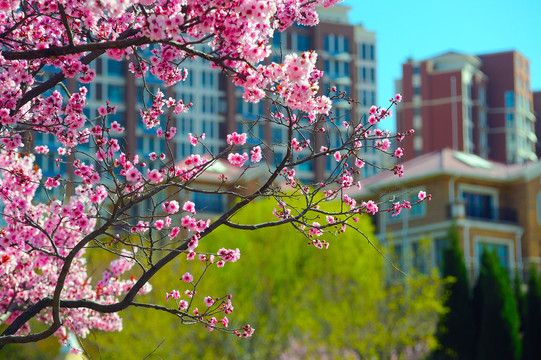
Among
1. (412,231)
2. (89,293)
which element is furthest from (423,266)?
(89,293)

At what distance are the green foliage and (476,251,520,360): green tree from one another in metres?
1.96

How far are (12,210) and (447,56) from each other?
245 feet

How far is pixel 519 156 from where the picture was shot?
88000mm

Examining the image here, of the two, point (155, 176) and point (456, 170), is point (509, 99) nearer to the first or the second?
point (456, 170)

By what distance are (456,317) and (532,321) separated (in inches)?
107

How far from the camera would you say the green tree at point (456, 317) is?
114ft

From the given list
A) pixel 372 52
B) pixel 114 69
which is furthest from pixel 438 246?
pixel 372 52

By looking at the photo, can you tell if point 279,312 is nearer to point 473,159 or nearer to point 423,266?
point 423,266

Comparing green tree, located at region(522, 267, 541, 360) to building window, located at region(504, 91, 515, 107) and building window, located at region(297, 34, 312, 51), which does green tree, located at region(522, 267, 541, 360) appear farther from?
building window, located at region(504, 91, 515, 107)

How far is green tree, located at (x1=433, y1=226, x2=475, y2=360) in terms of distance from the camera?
34812 mm

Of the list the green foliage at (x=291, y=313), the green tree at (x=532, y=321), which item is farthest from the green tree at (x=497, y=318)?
the green foliage at (x=291, y=313)

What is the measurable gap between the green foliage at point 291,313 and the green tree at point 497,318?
77.1 inches

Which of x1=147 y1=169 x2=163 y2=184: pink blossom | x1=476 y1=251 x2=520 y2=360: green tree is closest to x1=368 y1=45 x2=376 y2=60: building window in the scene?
x1=476 y1=251 x2=520 y2=360: green tree

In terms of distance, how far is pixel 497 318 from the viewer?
34.0 m
